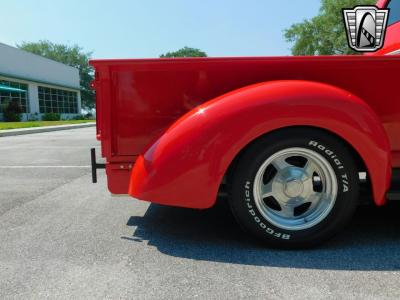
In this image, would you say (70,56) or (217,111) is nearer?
(217,111)

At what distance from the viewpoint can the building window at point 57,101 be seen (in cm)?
4238

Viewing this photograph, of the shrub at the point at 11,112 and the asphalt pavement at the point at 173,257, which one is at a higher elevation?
the asphalt pavement at the point at 173,257

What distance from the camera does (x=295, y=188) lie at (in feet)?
9.91

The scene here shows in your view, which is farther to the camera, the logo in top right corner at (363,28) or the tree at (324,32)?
the tree at (324,32)

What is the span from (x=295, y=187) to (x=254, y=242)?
0.55m

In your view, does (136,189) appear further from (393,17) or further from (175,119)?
(393,17)

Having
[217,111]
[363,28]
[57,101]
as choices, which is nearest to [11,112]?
[57,101]

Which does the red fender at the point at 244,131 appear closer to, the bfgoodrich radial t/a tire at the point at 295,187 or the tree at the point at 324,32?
the bfgoodrich radial t/a tire at the point at 295,187

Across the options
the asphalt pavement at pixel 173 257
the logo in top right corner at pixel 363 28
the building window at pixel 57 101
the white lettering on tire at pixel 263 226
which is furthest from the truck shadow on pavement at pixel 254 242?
the building window at pixel 57 101

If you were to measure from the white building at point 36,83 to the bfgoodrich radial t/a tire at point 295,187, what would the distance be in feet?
109

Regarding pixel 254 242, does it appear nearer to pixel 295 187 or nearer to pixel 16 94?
pixel 295 187

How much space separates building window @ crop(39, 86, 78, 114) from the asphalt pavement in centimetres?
4086

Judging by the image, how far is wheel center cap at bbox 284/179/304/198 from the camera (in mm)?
3010

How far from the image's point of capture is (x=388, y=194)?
2.95 metres
